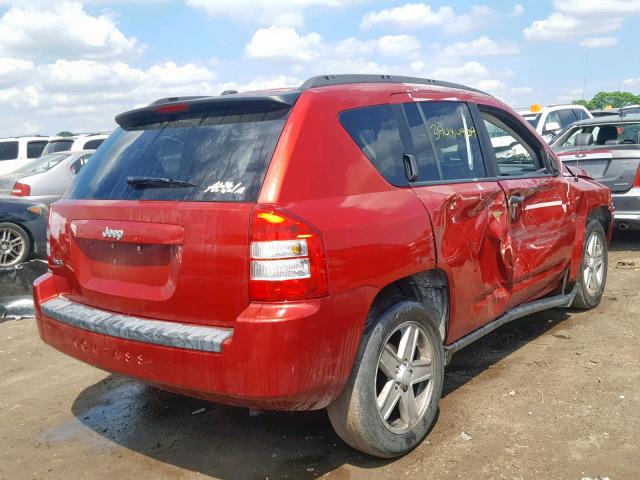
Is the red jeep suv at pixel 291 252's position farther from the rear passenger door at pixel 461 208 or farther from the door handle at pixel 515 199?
the door handle at pixel 515 199

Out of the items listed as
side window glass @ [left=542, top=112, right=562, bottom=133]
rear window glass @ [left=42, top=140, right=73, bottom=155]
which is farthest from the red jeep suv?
rear window glass @ [left=42, top=140, right=73, bottom=155]

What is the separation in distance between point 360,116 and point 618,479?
2.07 metres

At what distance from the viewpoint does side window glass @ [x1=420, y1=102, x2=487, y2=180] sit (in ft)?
12.0

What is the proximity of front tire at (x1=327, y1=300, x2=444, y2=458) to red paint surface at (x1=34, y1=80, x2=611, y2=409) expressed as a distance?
0.13 metres

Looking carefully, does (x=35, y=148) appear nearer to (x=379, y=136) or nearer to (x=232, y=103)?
(x=232, y=103)

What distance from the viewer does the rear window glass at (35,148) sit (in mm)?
18938

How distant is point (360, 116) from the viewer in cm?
318

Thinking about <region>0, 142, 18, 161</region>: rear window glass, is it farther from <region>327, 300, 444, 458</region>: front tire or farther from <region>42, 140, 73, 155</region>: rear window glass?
<region>327, 300, 444, 458</region>: front tire

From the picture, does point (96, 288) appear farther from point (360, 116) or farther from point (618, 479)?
point (618, 479)

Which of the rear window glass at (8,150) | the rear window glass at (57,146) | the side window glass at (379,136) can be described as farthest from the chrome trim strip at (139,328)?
the rear window glass at (8,150)

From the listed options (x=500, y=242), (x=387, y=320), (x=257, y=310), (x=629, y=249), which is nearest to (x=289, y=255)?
(x=257, y=310)

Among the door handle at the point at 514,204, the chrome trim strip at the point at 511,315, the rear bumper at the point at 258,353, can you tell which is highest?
the door handle at the point at 514,204

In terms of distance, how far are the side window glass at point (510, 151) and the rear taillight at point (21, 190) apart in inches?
351

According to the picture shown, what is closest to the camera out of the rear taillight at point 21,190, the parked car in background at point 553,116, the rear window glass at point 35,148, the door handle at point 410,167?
the door handle at point 410,167
